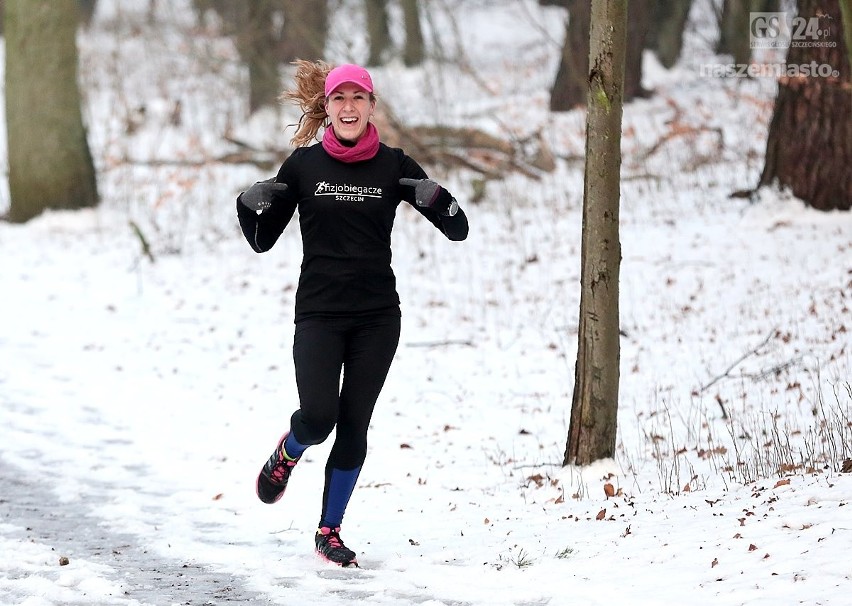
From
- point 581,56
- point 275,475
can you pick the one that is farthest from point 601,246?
point 581,56

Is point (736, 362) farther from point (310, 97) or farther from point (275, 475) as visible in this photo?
point (310, 97)

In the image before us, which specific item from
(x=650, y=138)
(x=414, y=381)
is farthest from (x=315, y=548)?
(x=650, y=138)

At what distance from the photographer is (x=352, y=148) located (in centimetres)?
516

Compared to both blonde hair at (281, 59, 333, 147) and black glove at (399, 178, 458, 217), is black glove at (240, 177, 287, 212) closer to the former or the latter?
blonde hair at (281, 59, 333, 147)

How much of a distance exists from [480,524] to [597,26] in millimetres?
2731

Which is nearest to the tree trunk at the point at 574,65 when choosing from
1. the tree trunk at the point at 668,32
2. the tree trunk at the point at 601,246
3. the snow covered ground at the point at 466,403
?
the snow covered ground at the point at 466,403

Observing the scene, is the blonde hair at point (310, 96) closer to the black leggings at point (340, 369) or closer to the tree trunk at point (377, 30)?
the black leggings at point (340, 369)

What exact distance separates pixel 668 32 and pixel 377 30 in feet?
21.3

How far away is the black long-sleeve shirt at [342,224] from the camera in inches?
204

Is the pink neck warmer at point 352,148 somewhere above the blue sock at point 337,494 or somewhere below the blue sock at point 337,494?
above

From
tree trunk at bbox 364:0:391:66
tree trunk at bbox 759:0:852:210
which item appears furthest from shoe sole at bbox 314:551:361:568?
tree trunk at bbox 364:0:391:66

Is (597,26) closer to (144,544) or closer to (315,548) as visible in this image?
(315,548)

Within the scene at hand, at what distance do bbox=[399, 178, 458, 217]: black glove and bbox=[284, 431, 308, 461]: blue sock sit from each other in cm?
126

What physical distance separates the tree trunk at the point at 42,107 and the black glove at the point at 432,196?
10.9 meters
